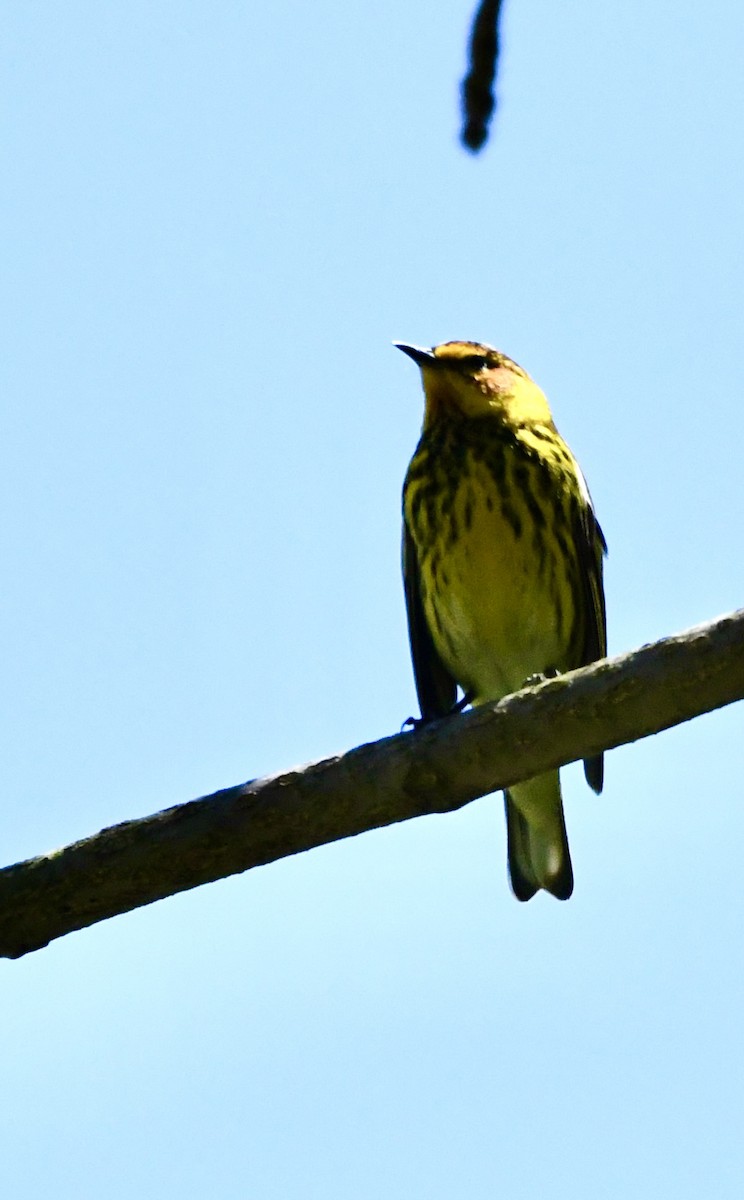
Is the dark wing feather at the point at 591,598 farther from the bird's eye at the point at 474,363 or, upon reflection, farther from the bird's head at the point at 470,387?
the bird's eye at the point at 474,363

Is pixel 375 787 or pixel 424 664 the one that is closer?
pixel 375 787

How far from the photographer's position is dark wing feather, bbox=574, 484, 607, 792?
620 centimetres

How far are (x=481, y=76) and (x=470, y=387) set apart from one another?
14.6 ft

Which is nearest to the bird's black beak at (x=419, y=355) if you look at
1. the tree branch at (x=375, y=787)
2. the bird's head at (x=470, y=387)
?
the bird's head at (x=470, y=387)

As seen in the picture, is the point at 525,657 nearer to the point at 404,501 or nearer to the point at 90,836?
the point at 404,501

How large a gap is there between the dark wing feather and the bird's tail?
21cm

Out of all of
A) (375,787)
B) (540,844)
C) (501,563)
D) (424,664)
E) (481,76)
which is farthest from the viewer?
(424,664)

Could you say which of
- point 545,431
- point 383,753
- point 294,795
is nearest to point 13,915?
point 294,795

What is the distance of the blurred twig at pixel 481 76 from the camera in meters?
2.10

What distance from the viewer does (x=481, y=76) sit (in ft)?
6.97

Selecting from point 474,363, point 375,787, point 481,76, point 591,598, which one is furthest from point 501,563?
point 481,76

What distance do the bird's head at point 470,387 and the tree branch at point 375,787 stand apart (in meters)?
2.85

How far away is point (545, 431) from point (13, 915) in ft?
11.6

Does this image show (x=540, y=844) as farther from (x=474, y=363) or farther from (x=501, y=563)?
(x=474, y=363)
